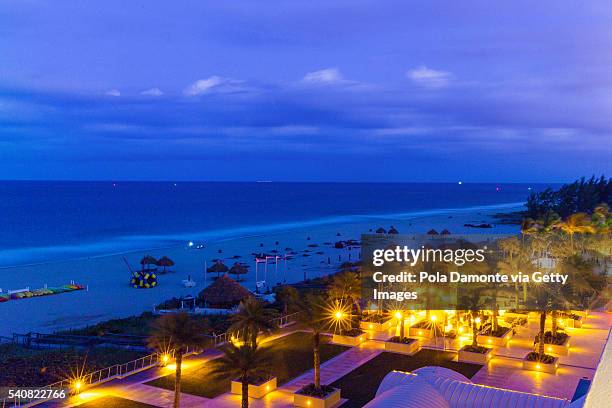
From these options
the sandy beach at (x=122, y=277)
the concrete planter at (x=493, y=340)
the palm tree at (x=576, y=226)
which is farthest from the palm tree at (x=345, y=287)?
the palm tree at (x=576, y=226)

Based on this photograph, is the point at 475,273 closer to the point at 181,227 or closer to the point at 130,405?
the point at 130,405

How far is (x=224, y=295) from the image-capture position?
30.4 metres

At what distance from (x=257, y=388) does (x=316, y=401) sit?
2039mm

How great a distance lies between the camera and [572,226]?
37562 millimetres

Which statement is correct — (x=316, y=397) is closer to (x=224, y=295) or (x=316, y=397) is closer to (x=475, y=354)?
(x=475, y=354)

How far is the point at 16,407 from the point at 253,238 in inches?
2266

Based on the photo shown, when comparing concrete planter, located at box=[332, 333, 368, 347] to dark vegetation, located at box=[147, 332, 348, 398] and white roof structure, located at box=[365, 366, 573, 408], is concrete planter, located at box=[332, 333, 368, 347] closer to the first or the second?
dark vegetation, located at box=[147, 332, 348, 398]

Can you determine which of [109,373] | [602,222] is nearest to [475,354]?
[109,373]

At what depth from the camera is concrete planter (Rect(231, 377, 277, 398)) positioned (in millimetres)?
16531

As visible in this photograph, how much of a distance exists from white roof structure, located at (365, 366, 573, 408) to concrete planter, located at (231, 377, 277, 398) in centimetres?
443

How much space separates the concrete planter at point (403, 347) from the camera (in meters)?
21.0

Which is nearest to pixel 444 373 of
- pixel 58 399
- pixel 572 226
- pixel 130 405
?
pixel 130 405

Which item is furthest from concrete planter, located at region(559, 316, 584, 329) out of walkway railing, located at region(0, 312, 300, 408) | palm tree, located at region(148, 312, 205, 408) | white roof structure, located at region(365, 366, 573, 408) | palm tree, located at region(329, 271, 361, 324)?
palm tree, located at region(148, 312, 205, 408)

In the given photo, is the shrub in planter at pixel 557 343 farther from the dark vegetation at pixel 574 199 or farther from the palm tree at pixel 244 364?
the dark vegetation at pixel 574 199
